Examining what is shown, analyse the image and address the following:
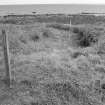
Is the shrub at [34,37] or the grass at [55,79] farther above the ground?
the shrub at [34,37]

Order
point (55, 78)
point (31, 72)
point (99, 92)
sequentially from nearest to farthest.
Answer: point (99, 92), point (55, 78), point (31, 72)

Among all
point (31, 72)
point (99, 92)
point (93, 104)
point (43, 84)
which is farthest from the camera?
point (31, 72)

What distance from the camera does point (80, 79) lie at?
4309 mm

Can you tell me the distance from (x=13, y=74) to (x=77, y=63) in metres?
2.60

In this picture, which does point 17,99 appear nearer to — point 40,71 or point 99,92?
point 40,71

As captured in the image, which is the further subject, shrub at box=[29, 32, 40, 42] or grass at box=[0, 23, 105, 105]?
shrub at box=[29, 32, 40, 42]

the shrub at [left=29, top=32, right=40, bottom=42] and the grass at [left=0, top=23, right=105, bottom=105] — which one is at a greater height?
the shrub at [left=29, top=32, right=40, bottom=42]

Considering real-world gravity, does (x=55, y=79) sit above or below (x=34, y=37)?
below

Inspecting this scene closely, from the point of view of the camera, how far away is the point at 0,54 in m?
6.20

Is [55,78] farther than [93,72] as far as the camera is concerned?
No

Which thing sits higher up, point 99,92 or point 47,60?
point 47,60

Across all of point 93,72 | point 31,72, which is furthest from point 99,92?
point 31,72

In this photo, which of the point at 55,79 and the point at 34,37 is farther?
the point at 34,37

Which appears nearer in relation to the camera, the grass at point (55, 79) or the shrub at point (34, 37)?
the grass at point (55, 79)
